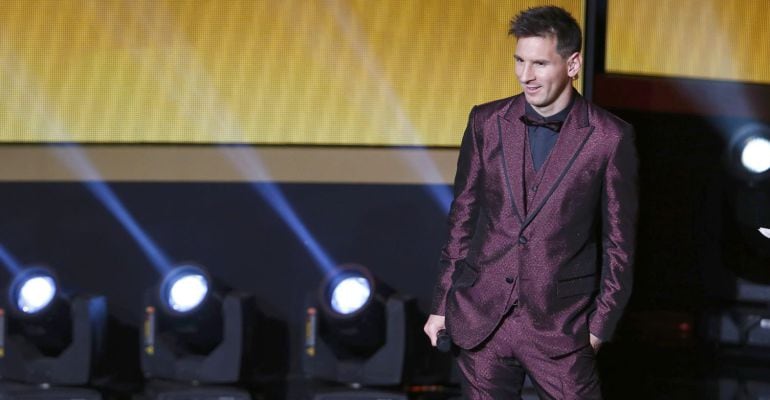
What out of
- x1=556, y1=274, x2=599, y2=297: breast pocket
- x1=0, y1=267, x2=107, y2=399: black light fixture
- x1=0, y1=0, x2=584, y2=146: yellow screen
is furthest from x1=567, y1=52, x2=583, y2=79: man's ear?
x1=0, y1=267, x2=107, y2=399: black light fixture

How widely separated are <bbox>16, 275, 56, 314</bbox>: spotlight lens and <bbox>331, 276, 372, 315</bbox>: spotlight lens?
880mm

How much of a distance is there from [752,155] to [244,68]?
5.77 ft

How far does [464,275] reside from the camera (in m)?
2.19

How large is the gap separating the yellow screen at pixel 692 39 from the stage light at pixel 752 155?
54 centimetres

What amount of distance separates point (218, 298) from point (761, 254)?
5.58 feet

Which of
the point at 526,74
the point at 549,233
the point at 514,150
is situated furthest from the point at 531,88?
the point at 549,233

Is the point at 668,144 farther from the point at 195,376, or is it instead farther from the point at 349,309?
the point at 195,376

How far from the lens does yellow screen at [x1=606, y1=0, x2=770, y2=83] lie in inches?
142

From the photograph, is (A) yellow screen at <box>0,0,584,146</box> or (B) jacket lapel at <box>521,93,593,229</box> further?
(A) yellow screen at <box>0,0,584,146</box>

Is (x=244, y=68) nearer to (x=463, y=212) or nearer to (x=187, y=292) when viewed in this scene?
(x=187, y=292)

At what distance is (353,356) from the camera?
10.5ft

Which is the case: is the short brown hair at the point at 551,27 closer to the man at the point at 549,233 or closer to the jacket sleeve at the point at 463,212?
the man at the point at 549,233

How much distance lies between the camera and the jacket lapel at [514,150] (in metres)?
2.06

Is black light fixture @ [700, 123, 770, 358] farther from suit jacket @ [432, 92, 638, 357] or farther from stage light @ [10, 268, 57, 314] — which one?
stage light @ [10, 268, 57, 314]
